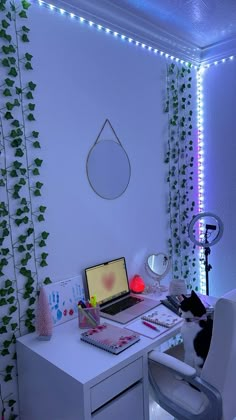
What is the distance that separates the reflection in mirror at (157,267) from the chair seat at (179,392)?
2.27 feet

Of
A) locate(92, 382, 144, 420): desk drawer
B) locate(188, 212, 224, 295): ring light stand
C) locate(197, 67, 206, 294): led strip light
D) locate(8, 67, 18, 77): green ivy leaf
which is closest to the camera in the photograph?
locate(92, 382, 144, 420): desk drawer

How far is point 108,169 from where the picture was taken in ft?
6.73

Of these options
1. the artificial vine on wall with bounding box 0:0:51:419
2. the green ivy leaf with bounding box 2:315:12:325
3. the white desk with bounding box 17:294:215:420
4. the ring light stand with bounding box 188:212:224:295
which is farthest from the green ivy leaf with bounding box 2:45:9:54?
the ring light stand with bounding box 188:212:224:295

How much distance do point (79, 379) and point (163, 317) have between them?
681mm

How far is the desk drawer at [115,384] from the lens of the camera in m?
1.26

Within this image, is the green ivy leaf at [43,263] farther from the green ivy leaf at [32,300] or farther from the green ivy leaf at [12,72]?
the green ivy leaf at [12,72]

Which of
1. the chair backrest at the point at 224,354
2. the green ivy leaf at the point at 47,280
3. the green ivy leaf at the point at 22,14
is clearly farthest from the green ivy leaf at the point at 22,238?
the green ivy leaf at the point at 22,14

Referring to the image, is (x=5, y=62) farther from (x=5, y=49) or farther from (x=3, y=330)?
(x=3, y=330)

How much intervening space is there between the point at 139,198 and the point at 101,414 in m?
1.39

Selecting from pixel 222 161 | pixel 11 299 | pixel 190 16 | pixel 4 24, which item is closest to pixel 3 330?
pixel 11 299

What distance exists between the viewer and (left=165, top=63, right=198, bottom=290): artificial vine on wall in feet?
8.34

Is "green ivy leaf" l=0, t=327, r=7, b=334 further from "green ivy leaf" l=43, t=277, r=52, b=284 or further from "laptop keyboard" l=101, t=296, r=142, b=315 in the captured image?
"laptop keyboard" l=101, t=296, r=142, b=315

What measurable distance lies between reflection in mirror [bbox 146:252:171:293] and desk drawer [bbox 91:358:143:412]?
825 millimetres

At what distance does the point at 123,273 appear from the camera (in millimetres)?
2123
